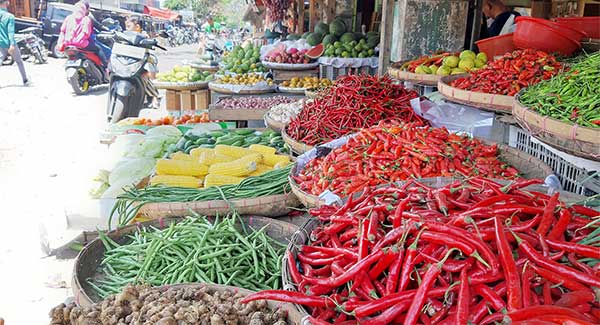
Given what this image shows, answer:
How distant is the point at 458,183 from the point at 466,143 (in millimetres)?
1073

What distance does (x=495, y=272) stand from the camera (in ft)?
5.09

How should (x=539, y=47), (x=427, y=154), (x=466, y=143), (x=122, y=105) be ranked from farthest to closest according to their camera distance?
(x=122, y=105)
(x=539, y=47)
(x=466, y=143)
(x=427, y=154)

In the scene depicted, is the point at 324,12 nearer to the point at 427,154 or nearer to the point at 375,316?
the point at 427,154

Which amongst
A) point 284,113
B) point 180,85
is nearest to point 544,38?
point 284,113

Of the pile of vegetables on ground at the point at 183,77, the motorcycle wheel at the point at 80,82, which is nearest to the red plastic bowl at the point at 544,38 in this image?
the pile of vegetables on ground at the point at 183,77

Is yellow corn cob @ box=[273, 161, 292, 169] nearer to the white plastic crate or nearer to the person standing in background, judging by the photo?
the white plastic crate

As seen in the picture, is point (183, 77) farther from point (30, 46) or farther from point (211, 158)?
point (30, 46)

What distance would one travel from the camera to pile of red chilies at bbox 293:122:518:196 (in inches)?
111

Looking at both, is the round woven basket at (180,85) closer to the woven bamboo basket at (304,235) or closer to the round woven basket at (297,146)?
the round woven basket at (297,146)


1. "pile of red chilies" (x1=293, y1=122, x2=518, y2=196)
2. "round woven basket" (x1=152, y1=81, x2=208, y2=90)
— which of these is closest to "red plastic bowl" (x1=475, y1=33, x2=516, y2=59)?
"pile of red chilies" (x1=293, y1=122, x2=518, y2=196)

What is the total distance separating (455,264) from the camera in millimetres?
1628

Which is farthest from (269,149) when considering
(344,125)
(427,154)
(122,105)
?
(122,105)

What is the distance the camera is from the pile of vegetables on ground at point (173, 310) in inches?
69.4

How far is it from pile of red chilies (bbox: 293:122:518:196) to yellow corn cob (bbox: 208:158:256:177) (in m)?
0.48
